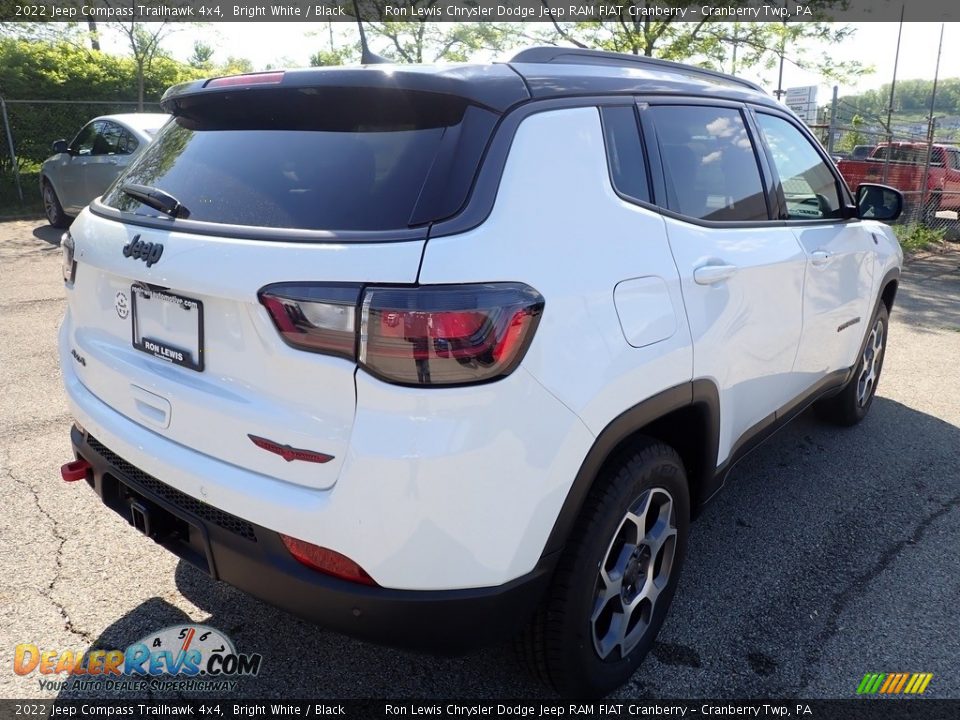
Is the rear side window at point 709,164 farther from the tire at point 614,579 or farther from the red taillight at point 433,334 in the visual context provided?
the red taillight at point 433,334

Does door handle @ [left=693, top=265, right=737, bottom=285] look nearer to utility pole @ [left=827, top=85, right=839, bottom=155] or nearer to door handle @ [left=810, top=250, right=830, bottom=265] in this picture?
door handle @ [left=810, top=250, right=830, bottom=265]

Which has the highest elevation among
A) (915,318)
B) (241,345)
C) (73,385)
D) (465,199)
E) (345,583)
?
(465,199)

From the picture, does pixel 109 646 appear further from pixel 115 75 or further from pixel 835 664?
pixel 115 75

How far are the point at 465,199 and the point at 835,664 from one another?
202 centimetres

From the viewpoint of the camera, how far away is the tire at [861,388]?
14.7 feet

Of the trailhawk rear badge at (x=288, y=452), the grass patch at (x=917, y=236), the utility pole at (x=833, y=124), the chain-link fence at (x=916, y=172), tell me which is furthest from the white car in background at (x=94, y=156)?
the grass patch at (x=917, y=236)

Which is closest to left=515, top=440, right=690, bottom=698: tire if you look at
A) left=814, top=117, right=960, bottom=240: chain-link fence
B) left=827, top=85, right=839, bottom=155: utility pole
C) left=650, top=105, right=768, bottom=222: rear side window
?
left=650, top=105, right=768, bottom=222: rear side window

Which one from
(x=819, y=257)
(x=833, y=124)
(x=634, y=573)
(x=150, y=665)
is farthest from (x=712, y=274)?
(x=833, y=124)

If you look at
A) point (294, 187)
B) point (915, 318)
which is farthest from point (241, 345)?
point (915, 318)

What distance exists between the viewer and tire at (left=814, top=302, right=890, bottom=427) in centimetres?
448

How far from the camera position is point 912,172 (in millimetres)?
14398

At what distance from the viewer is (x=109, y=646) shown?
99.5 inches

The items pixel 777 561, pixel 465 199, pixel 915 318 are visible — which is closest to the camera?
pixel 465 199

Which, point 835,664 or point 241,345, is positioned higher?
point 241,345
